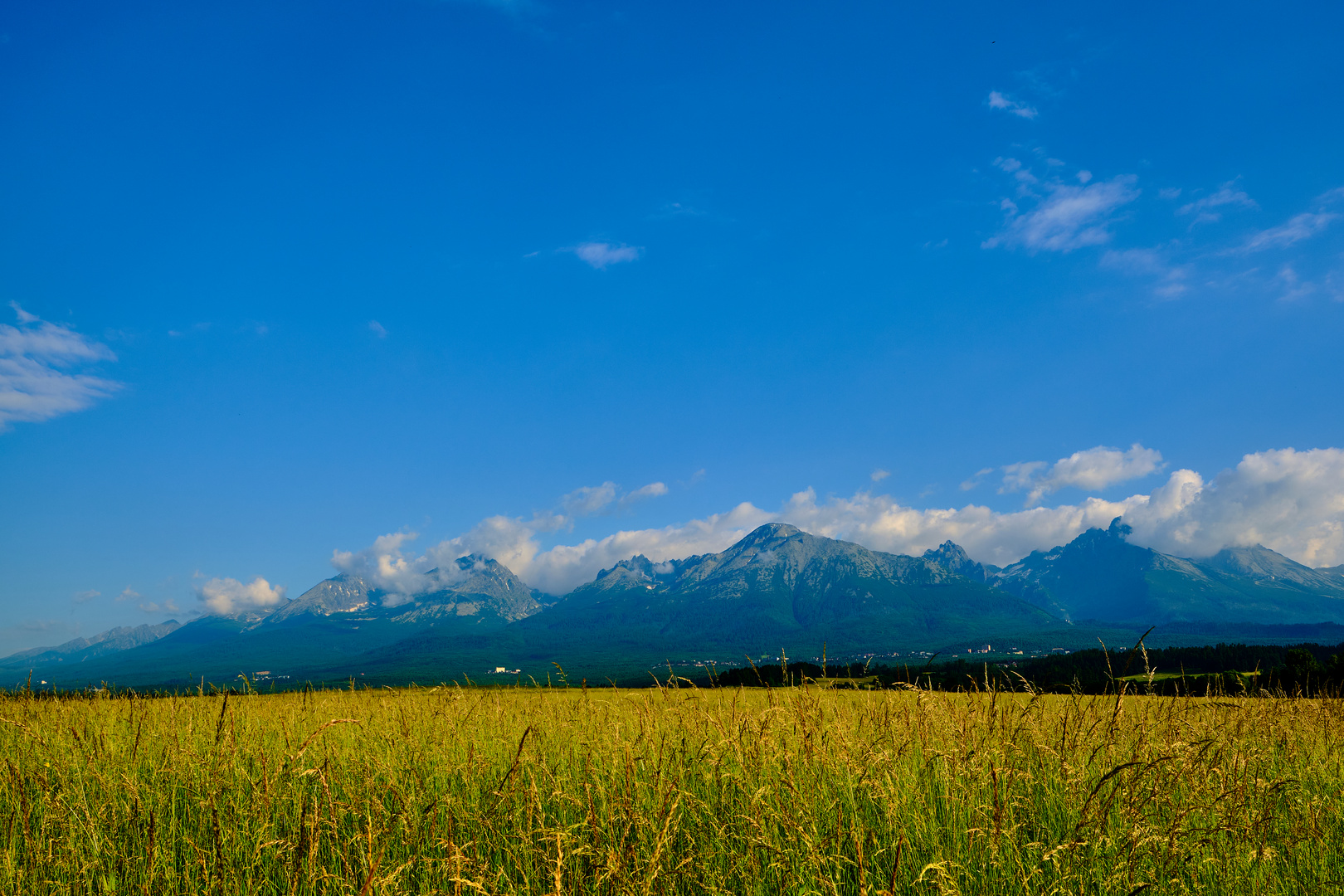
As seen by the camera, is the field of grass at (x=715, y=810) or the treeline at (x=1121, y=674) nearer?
the field of grass at (x=715, y=810)

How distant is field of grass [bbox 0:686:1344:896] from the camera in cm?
401

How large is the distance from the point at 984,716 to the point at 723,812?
131 inches

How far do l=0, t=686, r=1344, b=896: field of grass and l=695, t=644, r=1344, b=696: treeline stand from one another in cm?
40

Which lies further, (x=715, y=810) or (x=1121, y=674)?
(x=1121, y=674)

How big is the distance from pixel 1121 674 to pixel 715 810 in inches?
143

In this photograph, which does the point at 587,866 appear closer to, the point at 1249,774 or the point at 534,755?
the point at 534,755

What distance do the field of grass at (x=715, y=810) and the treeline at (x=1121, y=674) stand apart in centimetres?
40

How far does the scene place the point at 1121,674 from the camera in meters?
5.47

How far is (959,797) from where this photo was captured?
4875 millimetres

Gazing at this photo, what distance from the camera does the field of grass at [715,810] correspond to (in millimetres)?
4012

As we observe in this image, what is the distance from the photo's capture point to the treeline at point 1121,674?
690cm

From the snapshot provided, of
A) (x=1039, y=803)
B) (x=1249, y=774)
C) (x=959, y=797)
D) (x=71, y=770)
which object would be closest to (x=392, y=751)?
(x=71, y=770)

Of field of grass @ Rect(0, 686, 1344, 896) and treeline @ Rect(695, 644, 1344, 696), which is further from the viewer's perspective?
treeline @ Rect(695, 644, 1344, 696)

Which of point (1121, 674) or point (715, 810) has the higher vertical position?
point (1121, 674)
